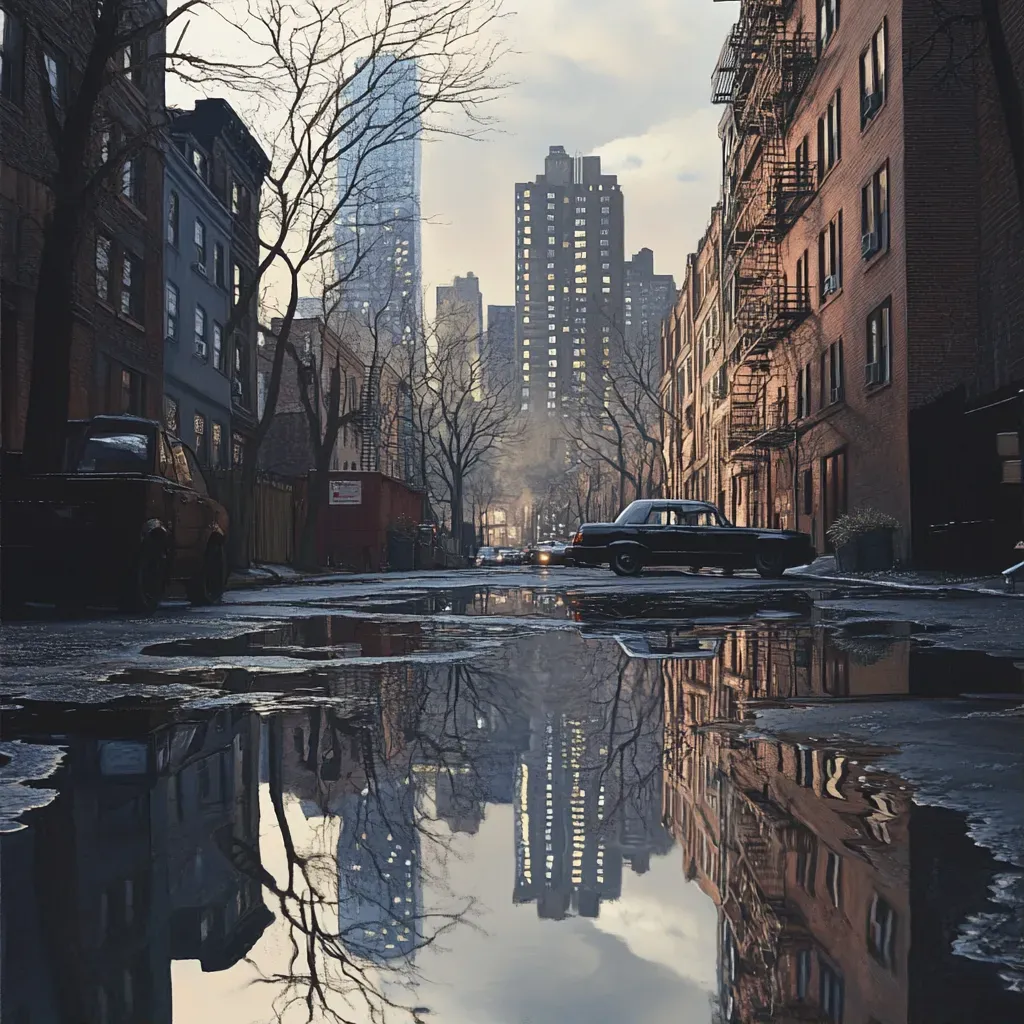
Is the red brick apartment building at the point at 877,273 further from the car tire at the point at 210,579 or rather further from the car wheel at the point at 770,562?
the car tire at the point at 210,579

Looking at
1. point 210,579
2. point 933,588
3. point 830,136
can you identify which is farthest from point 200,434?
point 933,588

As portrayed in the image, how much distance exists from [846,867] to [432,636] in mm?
7734

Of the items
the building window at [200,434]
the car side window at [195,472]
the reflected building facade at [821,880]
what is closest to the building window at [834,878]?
the reflected building facade at [821,880]

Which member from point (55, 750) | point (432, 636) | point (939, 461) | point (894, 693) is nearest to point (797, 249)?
point (939, 461)

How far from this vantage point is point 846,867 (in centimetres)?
332

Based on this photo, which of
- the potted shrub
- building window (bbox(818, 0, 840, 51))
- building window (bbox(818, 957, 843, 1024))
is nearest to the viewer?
building window (bbox(818, 957, 843, 1024))

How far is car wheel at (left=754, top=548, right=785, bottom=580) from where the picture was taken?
2883cm

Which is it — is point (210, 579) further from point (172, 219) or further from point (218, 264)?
point (218, 264)

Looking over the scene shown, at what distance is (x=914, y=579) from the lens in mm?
24500

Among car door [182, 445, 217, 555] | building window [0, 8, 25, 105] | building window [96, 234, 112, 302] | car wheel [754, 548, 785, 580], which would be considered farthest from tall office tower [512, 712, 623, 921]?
building window [96, 234, 112, 302]

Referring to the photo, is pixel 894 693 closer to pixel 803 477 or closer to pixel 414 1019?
A: pixel 414 1019

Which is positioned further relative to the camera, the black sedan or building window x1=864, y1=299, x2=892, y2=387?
building window x1=864, y1=299, x2=892, y2=387

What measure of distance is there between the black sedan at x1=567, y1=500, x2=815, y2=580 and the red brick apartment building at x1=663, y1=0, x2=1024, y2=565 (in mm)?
3150

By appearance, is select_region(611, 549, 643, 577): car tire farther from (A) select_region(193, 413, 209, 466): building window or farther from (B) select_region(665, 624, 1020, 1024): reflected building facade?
(B) select_region(665, 624, 1020, 1024): reflected building facade
